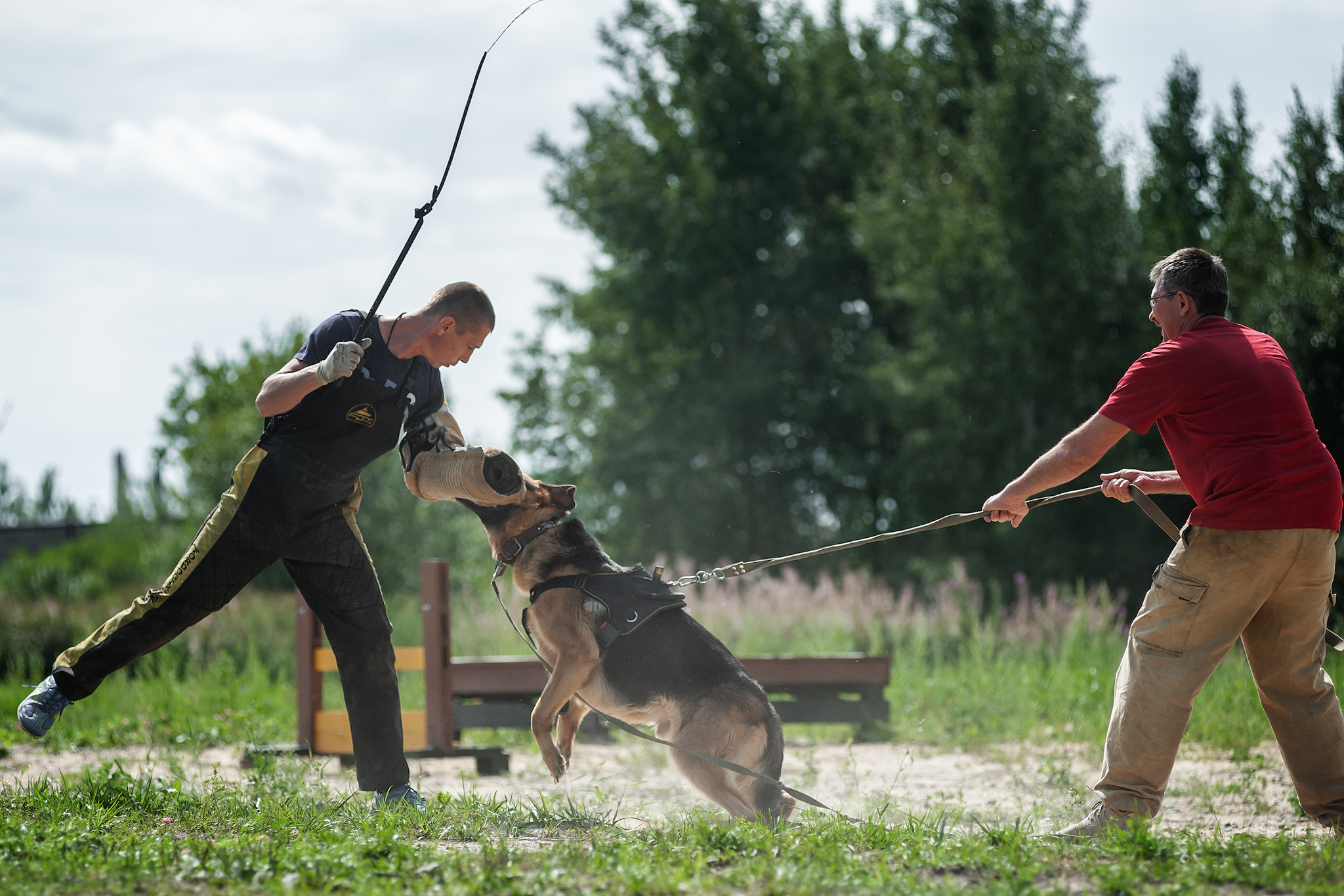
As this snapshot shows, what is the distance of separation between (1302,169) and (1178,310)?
41.4 feet

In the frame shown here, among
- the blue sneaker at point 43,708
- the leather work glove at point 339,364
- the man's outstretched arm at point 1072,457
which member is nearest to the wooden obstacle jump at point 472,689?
the blue sneaker at point 43,708

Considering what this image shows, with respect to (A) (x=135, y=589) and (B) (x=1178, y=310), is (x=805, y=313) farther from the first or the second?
(B) (x=1178, y=310)

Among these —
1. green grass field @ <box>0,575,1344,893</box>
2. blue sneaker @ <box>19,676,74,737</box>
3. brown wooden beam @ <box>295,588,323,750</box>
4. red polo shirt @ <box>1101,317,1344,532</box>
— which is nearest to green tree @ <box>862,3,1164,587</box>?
green grass field @ <box>0,575,1344,893</box>

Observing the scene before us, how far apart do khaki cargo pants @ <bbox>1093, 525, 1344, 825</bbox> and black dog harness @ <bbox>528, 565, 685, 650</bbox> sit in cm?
184

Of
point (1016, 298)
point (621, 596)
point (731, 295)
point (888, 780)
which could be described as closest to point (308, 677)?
point (621, 596)

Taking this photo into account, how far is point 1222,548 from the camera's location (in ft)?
11.9

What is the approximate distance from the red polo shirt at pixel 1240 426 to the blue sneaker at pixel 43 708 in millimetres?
4175

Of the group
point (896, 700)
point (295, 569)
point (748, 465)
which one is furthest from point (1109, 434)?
point (748, 465)

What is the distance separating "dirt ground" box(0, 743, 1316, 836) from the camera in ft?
16.0

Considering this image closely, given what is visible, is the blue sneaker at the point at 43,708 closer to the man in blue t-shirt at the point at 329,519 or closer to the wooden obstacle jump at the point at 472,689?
the man in blue t-shirt at the point at 329,519

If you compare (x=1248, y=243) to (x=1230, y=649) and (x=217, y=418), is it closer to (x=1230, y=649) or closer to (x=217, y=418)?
(x=1230, y=649)

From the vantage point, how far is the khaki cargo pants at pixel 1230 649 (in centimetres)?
361

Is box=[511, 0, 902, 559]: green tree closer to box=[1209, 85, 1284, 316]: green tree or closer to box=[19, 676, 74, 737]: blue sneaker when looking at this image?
box=[1209, 85, 1284, 316]: green tree

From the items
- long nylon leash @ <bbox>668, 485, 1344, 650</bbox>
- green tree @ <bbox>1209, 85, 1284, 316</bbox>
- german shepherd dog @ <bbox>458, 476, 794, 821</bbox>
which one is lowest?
german shepherd dog @ <bbox>458, 476, 794, 821</bbox>
